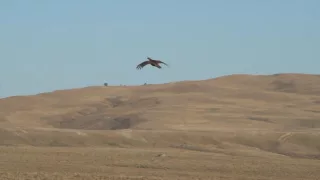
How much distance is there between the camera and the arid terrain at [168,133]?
101 ft

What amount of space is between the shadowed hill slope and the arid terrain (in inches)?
2.7

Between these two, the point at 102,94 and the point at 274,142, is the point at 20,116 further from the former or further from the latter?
the point at 274,142

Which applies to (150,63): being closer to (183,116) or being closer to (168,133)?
(168,133)

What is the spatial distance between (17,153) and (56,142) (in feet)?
22.9

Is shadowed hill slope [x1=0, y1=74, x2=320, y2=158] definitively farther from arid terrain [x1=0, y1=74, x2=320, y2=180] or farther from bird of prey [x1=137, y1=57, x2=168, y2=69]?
bird of prey [x1=137, y1=57, x2=168, y2=69]

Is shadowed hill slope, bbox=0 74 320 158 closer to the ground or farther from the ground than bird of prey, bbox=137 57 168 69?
farther from the ground

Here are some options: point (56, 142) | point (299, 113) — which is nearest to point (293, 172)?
point (56, 142)

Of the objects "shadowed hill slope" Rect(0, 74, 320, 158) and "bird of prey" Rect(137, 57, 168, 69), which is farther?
"shadowed hill slope" Rect(0, 74, 320, 158)

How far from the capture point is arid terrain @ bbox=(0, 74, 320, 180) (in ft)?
101

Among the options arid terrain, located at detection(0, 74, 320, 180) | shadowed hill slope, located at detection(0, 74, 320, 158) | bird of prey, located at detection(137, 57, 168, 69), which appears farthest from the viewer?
shadowed hill slope, located at detection(0, 74, 320, 158)

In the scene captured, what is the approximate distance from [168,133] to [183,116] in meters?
14.9

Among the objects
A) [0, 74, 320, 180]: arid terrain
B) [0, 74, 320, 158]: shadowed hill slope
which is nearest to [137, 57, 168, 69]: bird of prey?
[0, 74, 320, 180]: arid terrain

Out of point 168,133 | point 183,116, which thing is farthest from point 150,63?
point 183,116

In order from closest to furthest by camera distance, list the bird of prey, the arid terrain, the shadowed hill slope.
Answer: the bird of prey, the arid terrain, the shadowed hill slope
